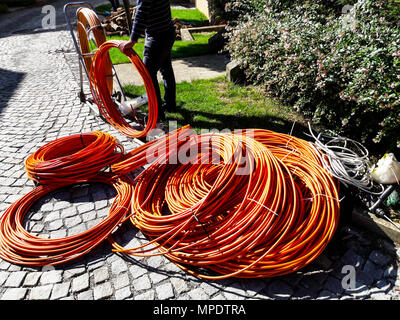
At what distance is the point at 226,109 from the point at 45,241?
316cm

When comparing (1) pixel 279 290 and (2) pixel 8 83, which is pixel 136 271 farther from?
(2) pixel 8 83

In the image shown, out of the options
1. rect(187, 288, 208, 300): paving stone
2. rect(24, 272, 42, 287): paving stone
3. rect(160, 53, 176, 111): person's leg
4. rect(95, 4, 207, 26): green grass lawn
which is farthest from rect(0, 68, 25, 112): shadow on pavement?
rect(95, 4, 207, 26): green grass lawn

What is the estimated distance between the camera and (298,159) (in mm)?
2904

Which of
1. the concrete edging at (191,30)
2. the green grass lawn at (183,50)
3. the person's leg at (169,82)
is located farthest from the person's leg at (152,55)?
the concrete edging at (191,30)

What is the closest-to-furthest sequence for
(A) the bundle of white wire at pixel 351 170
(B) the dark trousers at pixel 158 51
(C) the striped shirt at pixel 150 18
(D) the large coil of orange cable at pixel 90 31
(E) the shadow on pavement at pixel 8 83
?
(A) the bundle of white wire at pixel 351 170
(C) the striped shirt at pixel 150 18
(B) the dark trousers at pixel 158 51
(D) the large coil of orange cable at pixel 90 31
(E) the shadow on pavement at pixel 8 83

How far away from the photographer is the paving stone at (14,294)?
2248 mm

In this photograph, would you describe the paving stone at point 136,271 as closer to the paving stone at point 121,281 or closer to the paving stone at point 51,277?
the paving stone at point 121,281

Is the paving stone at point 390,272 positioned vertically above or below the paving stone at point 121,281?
above

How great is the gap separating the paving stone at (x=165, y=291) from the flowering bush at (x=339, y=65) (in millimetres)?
2601

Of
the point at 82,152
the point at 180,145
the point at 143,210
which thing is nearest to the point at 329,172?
the point at 180,145

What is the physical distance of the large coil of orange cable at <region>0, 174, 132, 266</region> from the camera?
251cm

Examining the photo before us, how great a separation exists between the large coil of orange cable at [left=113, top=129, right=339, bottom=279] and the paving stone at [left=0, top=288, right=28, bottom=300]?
0.78 meters

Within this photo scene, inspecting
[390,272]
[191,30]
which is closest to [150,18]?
[390,272]
